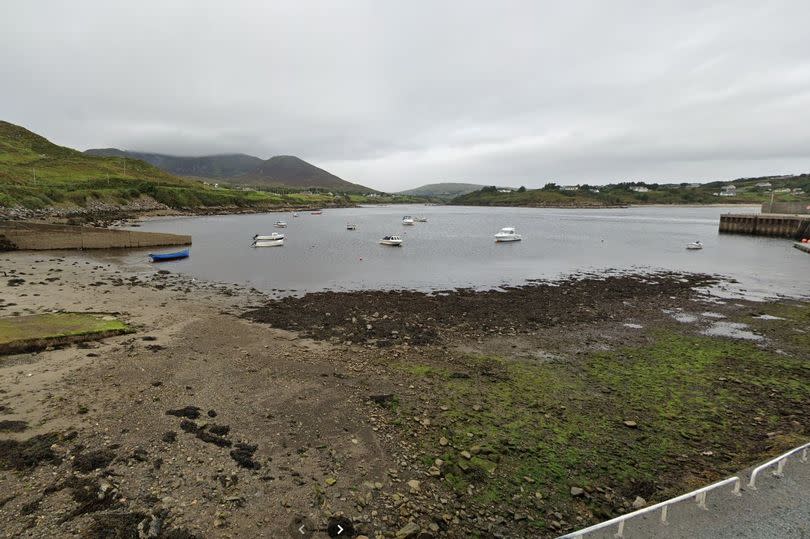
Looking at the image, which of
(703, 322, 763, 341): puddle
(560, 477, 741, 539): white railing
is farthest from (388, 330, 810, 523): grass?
(703, 322, 763, 341): puddle

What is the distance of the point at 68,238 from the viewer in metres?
46.8

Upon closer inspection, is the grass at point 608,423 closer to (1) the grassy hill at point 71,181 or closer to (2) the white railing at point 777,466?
(2) the white railing at point 777,466

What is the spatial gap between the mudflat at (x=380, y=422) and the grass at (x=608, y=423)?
6 cm

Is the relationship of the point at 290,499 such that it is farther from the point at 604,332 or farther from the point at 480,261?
the point at 480,261

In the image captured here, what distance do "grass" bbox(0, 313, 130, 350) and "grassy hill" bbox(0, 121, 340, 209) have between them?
6094 cm

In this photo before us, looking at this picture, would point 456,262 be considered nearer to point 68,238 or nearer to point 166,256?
point 166,256

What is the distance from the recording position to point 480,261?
163ft

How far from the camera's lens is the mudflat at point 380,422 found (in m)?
7.77

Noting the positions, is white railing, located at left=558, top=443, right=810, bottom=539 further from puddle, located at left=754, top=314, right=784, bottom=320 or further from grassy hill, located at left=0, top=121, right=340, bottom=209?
grassy hill, located at left=0, top=121, right=340, bottom=209

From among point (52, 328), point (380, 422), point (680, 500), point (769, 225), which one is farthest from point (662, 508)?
point (769, 225)

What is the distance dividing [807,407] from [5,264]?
52.3 metres

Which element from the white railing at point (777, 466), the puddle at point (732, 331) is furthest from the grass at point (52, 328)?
the puddle at point (732, 331)

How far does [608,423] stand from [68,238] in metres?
57.2

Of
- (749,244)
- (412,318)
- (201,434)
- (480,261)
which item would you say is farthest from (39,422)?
(749,244)
